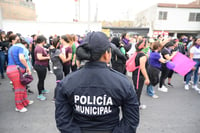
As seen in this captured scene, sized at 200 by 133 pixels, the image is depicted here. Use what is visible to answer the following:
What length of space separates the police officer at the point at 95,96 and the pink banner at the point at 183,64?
3.92m

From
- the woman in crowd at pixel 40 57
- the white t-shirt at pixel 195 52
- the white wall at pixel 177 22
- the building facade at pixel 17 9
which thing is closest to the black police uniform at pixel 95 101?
the woman in crowd at pixel 40 57

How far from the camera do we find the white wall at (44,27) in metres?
14.5

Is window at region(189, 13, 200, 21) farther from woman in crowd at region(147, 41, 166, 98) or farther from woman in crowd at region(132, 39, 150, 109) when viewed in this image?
woman in crowd at region(132, 39, 150, 109)

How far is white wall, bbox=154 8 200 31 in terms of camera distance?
22391 mm

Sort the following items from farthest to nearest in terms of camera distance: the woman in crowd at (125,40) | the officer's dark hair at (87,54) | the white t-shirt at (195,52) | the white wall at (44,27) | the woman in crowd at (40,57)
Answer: the white wall at (44,27)
the woman in crowd at (125,40)
the white t-shirt at (195,52)
the woman in crowd at (40,57)
the officer's dark hair at (87,54)

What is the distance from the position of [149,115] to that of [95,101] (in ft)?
8.92

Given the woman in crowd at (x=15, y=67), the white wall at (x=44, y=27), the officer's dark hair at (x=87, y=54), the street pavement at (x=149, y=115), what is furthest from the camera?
the white wall at (x=44, y=27)

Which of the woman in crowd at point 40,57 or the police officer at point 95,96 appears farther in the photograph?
the woman in crowd at point 40,57

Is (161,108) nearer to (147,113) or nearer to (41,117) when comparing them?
(147,113)

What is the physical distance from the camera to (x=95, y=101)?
1.13 metres

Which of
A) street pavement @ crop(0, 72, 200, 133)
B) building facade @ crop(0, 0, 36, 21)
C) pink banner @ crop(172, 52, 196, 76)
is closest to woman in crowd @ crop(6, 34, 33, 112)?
street pavement @ crop(0, 72, 200, 133)

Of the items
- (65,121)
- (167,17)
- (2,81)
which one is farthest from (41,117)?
(167,17)

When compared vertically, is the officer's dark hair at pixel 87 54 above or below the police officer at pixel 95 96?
above

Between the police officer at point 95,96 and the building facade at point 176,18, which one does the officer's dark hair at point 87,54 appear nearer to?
the police officer at point 95,96
